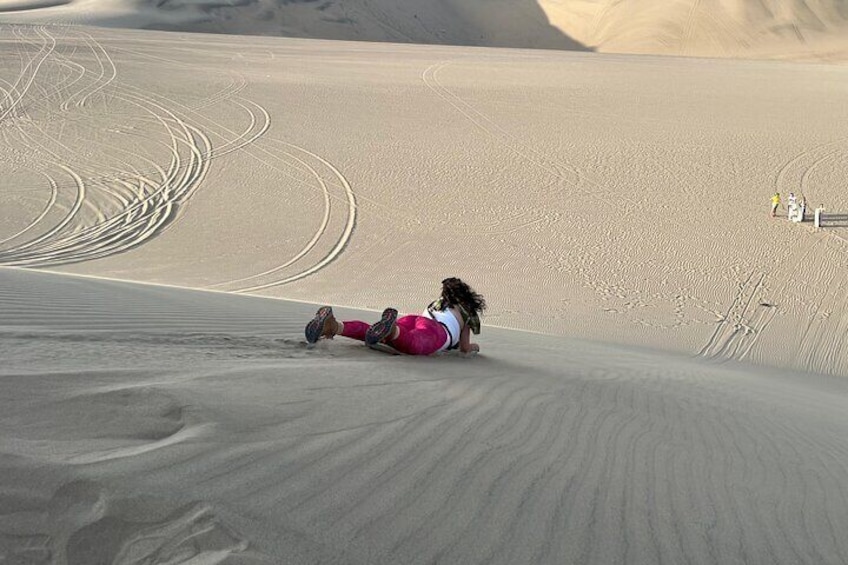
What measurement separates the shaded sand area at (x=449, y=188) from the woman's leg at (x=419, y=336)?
→ 5.22 meters

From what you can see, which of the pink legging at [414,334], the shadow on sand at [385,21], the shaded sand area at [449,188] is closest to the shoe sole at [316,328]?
the pink legging at [414,334]

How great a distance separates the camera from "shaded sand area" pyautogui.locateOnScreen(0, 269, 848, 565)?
2.34 m

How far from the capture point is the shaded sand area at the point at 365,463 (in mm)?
2338

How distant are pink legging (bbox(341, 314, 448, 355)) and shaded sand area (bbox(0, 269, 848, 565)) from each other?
216mm

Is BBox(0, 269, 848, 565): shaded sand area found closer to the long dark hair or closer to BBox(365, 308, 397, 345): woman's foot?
BBox(365, 308, 397, 345): woman's foot

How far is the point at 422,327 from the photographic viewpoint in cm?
587

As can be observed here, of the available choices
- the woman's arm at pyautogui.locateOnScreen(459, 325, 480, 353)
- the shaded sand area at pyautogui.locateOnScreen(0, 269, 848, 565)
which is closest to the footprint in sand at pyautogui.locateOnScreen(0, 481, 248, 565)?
the shaded sand area at pyautogui.locateOnScreen(0, 269, 848, 565)

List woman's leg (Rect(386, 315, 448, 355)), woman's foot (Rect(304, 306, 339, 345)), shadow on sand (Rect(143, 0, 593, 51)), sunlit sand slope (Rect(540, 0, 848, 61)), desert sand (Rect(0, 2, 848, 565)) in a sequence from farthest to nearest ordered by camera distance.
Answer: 1. sunlit sand slope (Rect(540, 0, 848, 61))
2. shadow on sand (Rect(143, 0, 593, 51))
3. woman's leg (Rect(386, 315, 448, 355))
4. woman's foot (Rect(304, 306, 339, 345))
5. desert sand (Rect(0, 2, 848, 565))

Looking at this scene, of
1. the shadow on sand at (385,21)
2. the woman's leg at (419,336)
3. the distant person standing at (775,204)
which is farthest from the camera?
the shadow on sand at (385,21)

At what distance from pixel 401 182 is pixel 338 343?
1300 centimetres

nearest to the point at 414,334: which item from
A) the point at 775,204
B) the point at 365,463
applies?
the point at 365,463

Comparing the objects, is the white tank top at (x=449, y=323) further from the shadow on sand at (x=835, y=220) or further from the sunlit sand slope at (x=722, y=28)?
the sunlit sand slope at (x=722, y=28)

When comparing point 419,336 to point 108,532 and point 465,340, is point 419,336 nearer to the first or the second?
point 465,340

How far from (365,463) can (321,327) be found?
8.27 feet
